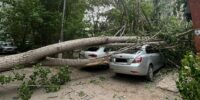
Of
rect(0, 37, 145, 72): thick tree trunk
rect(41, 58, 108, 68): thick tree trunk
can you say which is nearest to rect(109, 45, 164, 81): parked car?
rect(41, 58, 108, 68): thick tree trunk

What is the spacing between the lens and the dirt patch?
948 centimetres

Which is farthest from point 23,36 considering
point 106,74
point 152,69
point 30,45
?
point 152,69

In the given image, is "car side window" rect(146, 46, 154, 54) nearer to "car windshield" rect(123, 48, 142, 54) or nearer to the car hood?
"car windshield" rect(123, 48, 142, 54)

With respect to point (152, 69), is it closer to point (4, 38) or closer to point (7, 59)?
point (7, 59)

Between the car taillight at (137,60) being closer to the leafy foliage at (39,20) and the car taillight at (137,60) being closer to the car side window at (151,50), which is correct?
the car side window at (151,50)

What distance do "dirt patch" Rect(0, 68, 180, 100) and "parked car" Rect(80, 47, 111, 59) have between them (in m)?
1.37

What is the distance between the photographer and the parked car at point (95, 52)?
13.2 metres

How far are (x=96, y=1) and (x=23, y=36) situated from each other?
24.1ft

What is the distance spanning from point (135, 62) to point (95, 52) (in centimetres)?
324

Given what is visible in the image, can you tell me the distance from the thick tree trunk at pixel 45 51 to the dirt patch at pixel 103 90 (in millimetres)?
1224

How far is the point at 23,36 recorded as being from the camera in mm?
21109

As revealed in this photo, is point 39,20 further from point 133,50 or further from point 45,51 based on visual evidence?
point 133,50

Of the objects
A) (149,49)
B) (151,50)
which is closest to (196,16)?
(149,49)

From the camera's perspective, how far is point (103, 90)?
10.2m
